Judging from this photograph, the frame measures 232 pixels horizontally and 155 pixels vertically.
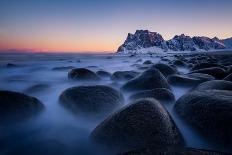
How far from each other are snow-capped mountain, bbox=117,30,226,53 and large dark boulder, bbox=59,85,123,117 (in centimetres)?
13979

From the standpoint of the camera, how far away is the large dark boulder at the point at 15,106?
3.57 m

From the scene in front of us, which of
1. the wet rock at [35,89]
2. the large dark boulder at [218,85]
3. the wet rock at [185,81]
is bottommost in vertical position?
the wet rock at [35,89]

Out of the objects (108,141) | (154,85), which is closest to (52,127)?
(108,141)

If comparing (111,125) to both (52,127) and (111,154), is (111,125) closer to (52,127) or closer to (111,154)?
(111,154)

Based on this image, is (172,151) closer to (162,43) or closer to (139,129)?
(139,129)

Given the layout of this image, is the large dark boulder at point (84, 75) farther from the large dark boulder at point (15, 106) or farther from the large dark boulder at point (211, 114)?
the large dark boulder at point (211, 114)

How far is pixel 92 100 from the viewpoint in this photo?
3.85m

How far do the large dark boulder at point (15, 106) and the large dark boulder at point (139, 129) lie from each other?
1481 mm

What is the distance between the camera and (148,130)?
8.50 feet

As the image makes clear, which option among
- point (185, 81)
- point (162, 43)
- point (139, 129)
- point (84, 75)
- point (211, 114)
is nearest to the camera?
point (139, 129)

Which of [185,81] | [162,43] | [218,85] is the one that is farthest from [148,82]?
[162,43]

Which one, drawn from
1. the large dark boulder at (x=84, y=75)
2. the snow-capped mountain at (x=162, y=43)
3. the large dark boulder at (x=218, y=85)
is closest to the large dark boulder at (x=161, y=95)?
the large dark boulder at (x=218, y=85)

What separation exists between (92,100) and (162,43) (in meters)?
157

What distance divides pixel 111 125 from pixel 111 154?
1.13 ft
